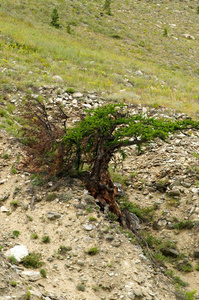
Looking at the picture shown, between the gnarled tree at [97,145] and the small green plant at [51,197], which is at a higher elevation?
the gnarled tree at [97,145]

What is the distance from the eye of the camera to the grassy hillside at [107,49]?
1451cm

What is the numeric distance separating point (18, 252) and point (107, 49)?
21.5 metres

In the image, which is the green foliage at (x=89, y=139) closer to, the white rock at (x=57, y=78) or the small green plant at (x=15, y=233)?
the small green plant at (x=15, y=233)

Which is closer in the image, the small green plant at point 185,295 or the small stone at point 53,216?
the small green plant at point 185,295

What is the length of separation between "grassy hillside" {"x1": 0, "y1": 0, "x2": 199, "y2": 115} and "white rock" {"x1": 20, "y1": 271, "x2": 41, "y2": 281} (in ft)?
29.3

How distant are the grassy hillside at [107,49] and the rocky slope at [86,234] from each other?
17.7 feet

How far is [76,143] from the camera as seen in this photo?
754cm

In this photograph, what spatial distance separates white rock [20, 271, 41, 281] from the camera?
15.2 ft

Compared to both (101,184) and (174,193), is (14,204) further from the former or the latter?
(174,193)

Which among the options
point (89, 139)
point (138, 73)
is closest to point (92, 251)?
point (89, 139)

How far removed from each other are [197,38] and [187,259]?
35067 millimetres

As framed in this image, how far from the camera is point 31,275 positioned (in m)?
4.75

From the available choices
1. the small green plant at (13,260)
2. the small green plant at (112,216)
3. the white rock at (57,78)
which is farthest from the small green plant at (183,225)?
the white rock at (57,78)

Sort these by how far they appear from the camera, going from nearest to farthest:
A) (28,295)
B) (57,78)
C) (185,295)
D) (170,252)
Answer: (28,295), (185,295), (170,252), (57,78)
